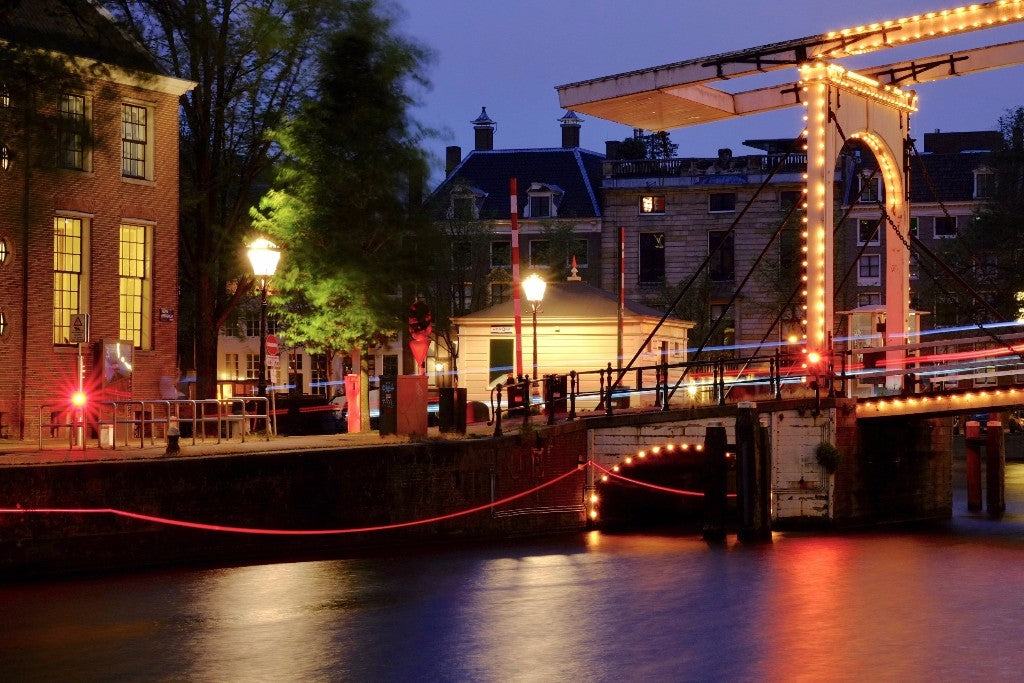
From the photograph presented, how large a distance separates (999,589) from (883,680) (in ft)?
20.3

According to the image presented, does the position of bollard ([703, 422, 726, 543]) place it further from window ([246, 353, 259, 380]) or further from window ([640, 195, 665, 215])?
window ([246, 353, 259, 380])

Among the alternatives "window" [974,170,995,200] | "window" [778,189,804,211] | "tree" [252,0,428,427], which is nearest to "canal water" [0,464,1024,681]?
"tree" [252,0,428,427]

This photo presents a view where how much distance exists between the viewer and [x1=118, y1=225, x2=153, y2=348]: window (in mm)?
27547

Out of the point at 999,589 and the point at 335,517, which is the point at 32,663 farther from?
the point at 999,589

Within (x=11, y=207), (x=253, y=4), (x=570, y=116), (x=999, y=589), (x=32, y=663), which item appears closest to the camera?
(x=32, y=663)

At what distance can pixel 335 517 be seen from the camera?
20.4 m

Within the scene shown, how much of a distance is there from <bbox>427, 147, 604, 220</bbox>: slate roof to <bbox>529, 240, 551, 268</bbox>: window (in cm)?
159

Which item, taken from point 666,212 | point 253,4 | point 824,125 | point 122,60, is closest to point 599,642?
point 122,60

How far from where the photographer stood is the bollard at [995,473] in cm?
2916

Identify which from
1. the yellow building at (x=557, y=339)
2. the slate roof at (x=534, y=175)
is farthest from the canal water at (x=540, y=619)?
the slate roof at (x=534, y=175)

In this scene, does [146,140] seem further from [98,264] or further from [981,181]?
[981,181]

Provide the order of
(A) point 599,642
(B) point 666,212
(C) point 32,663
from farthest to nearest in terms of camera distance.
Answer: (B) point 666,212 → (A) point 599,642 → (C) point 32,663

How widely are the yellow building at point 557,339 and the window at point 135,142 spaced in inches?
418

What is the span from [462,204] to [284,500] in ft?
134
